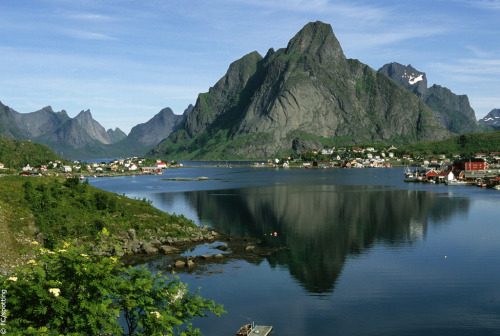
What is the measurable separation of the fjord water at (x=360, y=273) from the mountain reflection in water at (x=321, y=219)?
0.22m

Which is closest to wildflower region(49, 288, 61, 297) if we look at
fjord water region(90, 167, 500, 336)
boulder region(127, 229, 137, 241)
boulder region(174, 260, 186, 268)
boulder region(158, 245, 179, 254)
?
fjord water region(90, 167, 500, 336)

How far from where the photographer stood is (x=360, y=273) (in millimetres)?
52062

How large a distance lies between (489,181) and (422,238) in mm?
114953

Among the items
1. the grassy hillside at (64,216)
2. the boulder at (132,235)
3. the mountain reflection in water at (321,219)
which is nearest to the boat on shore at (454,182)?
the mountain reflection in water at (321,219)

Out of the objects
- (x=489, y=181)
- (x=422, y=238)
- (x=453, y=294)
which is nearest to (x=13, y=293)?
(x=453, y=294)

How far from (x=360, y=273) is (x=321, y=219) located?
129ft

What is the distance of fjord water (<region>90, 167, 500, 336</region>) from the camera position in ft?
125

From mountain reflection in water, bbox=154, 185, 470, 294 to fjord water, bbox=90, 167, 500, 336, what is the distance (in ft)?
0.73

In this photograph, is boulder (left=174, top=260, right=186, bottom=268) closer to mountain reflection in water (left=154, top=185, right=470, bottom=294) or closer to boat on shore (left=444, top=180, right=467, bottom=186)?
mountain reflection in water (left=154, top=185, right=470, bottom=294)

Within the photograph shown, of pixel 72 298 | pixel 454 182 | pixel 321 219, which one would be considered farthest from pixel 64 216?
pixel 454 182

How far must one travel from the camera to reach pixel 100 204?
7106 cm

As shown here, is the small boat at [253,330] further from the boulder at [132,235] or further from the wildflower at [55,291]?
the boulder at [132,235]

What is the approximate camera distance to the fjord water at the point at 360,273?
3825 centimetres

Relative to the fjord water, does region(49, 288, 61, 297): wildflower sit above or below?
above
